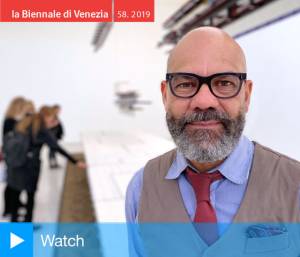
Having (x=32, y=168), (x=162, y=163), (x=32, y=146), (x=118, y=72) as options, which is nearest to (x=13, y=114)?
(x=32, y=146)

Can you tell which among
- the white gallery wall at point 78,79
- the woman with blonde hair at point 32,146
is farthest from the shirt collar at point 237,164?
the white gallery wall at point 78,79

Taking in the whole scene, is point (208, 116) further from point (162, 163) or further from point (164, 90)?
point (162, 163)

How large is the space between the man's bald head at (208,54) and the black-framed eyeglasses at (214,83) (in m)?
0.01

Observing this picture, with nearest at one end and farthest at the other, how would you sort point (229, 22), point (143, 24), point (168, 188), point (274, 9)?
1. point (168, 188)
2. point (143, 24)
3. point (274, 9)
4. point (229, 22)

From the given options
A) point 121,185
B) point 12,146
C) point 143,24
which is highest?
point 143,24

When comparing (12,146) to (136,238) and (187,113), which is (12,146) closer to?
(136,238)

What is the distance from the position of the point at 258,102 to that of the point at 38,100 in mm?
3938

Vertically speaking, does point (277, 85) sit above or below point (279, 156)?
above

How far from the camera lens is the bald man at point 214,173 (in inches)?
22.4

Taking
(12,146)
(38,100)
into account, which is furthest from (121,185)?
(38,100)

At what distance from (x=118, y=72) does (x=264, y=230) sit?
12.4 feet

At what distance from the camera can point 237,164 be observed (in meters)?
0.63

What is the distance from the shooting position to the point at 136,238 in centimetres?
74
